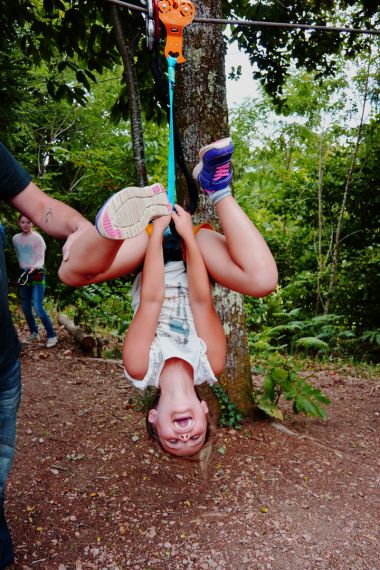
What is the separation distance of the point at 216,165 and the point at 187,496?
201 centimetres

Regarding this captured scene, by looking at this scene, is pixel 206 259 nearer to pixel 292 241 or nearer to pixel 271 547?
pixel 271 547

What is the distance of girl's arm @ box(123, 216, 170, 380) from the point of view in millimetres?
1968

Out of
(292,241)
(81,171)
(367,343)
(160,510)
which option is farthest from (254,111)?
(160,510)

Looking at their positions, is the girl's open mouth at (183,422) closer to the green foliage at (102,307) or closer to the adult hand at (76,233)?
the adult hand at (76,233)

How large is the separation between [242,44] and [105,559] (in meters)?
4.47

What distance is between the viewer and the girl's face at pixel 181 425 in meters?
2.17

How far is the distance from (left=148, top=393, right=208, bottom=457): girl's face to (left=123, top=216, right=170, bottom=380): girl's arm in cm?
21

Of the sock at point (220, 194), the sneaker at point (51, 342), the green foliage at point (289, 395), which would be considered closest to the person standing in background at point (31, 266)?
the sneaker at point (51, 342)

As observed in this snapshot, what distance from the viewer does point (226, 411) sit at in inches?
133

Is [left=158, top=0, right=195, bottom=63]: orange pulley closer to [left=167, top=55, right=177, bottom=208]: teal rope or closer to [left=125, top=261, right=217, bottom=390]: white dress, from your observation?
[left=167, top=55, right=177, bottom=208]: teal rope

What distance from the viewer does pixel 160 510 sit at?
281 centimetres

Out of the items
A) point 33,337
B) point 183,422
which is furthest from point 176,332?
point 33,337

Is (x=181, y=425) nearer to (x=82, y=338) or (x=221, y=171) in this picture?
(x=221, y=171)

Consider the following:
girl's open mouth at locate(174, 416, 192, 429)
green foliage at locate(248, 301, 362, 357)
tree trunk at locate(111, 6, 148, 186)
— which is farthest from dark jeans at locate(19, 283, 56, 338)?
girl's open mouth at locate(174, 416, 192, 429)
